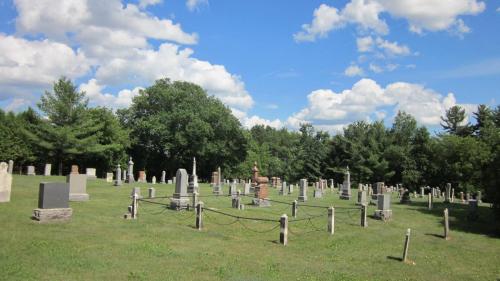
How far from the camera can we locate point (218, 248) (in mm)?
14273

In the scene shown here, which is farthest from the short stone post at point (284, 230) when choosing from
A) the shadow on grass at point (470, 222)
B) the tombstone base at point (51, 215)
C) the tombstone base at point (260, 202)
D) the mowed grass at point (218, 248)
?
the tombstone base at point (260, 202)

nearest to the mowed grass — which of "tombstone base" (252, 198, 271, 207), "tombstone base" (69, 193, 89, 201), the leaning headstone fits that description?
the leaning headstone

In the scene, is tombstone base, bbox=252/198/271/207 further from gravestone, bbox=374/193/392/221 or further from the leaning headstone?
the leaning headstone

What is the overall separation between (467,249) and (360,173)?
2023 inches

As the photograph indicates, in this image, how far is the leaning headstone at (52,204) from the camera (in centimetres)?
1519

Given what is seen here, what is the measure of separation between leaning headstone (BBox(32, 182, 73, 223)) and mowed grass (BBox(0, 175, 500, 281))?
414mm

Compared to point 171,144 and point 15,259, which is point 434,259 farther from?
point 171,144

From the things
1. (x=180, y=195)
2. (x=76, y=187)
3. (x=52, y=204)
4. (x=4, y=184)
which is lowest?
(x=52, y=204)

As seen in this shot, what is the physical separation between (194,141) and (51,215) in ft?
151

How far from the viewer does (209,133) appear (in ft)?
202

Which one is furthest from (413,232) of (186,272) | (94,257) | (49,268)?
(49,268)

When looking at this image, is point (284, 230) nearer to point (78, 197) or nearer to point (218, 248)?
point (218, 248)

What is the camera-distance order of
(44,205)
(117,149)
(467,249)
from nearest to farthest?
(44,205), (467,249), (117,149)

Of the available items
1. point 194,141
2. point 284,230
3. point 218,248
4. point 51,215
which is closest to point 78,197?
point 51,215
